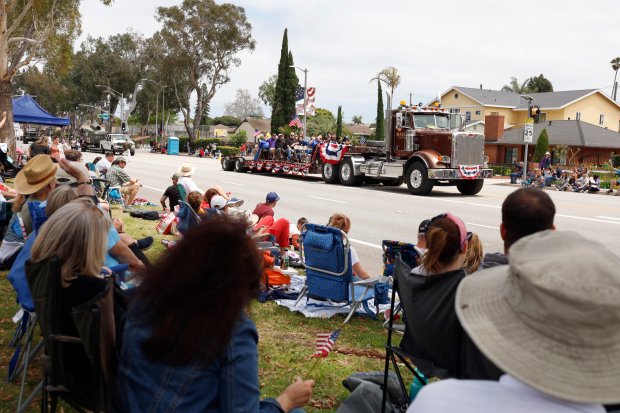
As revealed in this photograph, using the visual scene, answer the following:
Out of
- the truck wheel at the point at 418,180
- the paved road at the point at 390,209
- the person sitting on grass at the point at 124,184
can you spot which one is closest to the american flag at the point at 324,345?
the paved road at the point at 390,209

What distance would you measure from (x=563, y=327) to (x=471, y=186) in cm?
2257

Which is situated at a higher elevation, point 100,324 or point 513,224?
point 513,224

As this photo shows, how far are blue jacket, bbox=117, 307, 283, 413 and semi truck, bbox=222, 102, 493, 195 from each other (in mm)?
20155

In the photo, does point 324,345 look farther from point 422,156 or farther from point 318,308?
point 422,156

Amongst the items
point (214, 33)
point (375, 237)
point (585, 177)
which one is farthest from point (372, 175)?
point (214, 33)

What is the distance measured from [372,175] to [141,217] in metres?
13.1

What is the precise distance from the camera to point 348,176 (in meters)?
26.3

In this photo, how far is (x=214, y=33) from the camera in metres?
65.0

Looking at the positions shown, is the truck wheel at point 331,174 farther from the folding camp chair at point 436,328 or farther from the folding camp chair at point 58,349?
the folding camp chair at point 58,349

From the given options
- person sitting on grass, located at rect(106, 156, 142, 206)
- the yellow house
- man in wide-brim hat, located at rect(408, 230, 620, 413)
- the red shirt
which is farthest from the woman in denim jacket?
the yellow house

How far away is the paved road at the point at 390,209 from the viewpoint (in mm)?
12984

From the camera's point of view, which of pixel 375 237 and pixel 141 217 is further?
pixel 141 217

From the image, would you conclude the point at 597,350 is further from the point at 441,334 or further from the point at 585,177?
the point at 585,177

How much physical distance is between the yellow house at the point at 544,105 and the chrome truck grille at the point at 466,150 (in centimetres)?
4418
